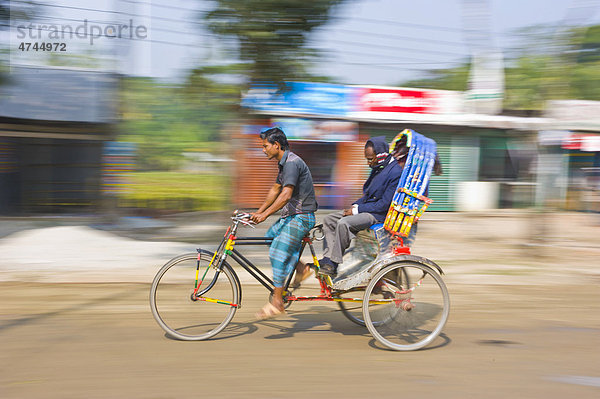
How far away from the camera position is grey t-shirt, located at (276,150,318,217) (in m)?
4.53

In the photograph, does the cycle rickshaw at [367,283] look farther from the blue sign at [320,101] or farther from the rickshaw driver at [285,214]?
the blue sign at [320,101]

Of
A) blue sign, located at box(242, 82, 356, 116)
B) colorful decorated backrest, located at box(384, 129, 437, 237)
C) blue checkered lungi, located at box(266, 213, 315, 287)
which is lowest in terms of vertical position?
blue checkered lungi, located at box(266, 213, 315, 287)

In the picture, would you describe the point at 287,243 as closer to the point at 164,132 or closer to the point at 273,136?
the point at 273,136

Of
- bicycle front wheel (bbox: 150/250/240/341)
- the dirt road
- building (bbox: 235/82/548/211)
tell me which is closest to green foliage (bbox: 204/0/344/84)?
the dirt road

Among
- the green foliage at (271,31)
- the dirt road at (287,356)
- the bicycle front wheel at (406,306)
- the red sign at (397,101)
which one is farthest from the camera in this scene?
the red sign at (397,101)

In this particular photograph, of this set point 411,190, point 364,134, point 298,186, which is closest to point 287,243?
point 298,186

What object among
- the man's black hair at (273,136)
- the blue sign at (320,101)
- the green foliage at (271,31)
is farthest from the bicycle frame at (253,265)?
the blue sign at (320,101)

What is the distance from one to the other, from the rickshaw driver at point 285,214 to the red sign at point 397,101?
1123 centimetres

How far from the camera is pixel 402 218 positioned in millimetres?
4508

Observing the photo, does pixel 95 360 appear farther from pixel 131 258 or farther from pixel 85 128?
pixel 85 128

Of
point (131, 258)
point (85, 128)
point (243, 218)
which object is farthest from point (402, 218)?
point (85, 128)

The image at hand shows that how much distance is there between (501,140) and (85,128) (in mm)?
12846

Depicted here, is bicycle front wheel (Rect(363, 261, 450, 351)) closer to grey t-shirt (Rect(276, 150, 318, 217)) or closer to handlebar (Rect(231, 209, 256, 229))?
grey t-shirt (Rect(276, 150, 318, 217))

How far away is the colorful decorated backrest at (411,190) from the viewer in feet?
14.7
